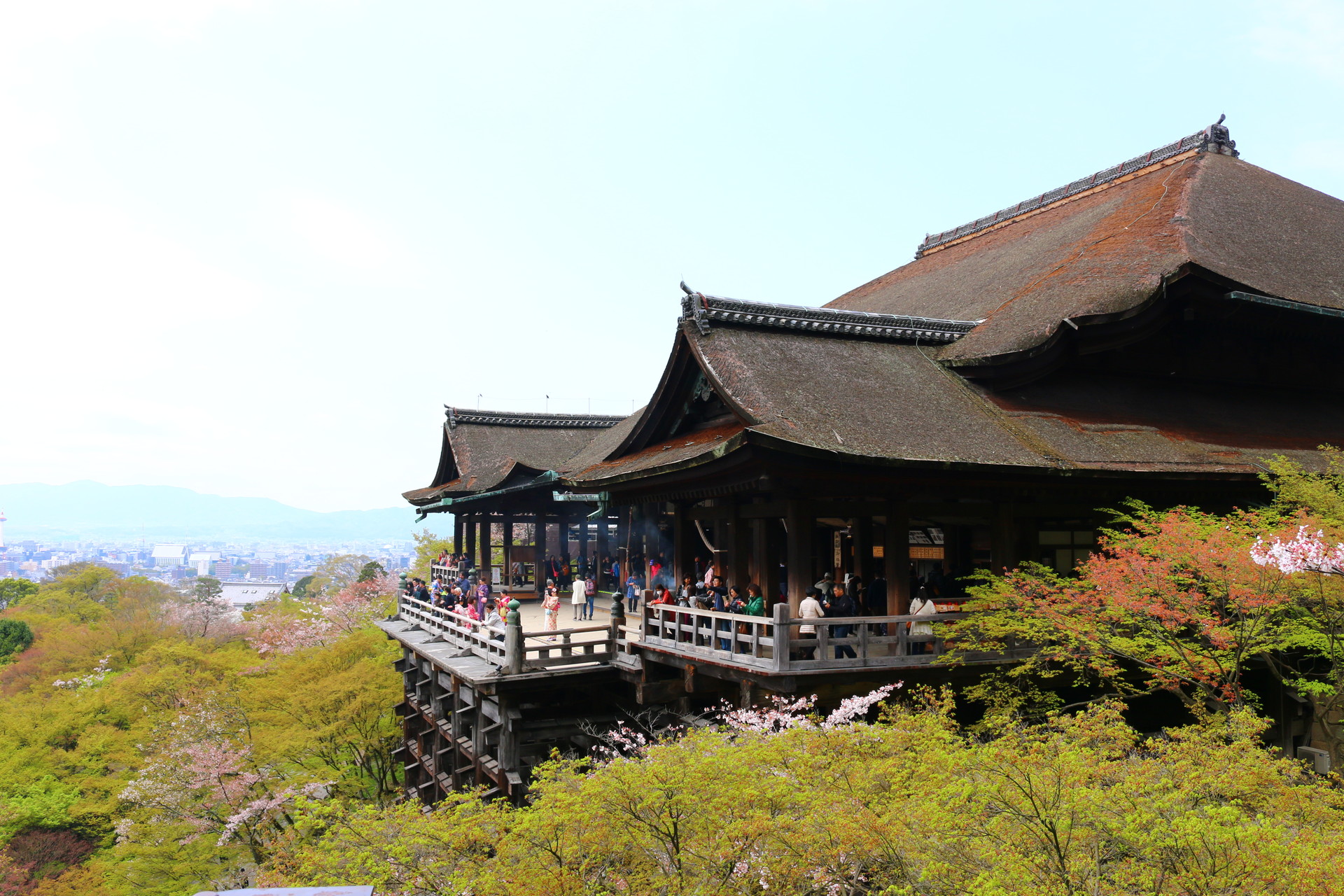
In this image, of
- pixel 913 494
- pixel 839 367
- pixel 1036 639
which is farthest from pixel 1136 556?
pixel 839 367

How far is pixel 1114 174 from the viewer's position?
26453 mm

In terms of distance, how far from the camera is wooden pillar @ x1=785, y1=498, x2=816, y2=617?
13422mm

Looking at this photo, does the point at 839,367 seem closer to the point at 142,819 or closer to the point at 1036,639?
the point at 1036,639

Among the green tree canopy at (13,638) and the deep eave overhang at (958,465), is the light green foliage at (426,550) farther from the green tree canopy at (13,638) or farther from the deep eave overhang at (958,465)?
the deep eave overhang at (958,465)

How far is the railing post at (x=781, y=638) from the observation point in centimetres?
1170

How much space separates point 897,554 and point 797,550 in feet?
5.82

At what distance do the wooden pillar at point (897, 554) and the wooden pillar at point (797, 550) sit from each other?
1.43 m

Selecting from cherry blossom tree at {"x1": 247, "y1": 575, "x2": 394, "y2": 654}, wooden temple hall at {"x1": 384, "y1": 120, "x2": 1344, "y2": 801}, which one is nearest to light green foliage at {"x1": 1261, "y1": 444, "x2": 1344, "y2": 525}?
wooden temple hall at {"x1": 384, "y1": 120, "x2": 1344, "y2": 801}

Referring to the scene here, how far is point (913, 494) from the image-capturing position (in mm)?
14031

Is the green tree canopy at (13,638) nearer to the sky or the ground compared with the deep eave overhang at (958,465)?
nearer to the ground

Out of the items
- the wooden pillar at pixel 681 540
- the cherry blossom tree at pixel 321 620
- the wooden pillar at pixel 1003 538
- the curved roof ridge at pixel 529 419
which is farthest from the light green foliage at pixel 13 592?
the wooden pillar at pixel 1003 538

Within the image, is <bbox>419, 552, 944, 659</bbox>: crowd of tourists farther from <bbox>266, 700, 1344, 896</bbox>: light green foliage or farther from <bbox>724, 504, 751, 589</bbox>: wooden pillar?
<bbox>266, 700, 1344, 896</bbox>: light green foliage

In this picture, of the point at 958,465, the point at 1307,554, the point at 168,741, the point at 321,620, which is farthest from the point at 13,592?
→ the point at 1307,554

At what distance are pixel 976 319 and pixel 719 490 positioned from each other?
8332 mm
